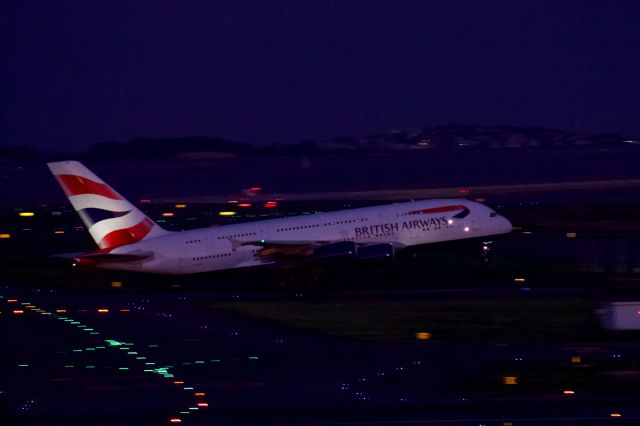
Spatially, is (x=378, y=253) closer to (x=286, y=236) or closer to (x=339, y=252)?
(x=339, y=252)

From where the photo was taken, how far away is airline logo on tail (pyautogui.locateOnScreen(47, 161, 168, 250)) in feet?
126

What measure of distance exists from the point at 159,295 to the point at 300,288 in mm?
5462

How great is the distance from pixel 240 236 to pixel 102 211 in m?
5.61

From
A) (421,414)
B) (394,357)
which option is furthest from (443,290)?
(421,414)

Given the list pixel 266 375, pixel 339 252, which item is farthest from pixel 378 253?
pixel 266 375

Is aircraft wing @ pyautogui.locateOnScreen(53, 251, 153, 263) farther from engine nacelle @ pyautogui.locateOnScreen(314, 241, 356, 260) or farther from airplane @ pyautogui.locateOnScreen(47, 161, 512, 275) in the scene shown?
engine nacelle @ pyautogui.locateOnScreen(314, 241, 356, 260)

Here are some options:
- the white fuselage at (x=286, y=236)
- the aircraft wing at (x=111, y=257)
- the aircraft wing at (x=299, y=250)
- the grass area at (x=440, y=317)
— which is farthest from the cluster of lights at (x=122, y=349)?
the aircraft wing at (x=299, y=250)

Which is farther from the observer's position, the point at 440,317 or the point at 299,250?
the point at 299,250

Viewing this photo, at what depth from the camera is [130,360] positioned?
73.6 ft

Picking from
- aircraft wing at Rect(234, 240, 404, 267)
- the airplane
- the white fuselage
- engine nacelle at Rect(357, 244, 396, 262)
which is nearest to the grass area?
aircraft wing at Rect(234, 240, 404, 267)

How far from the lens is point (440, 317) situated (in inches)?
1121

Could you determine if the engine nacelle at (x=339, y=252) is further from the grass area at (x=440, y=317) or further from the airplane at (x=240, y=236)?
the grass area at (x=440, y=317)

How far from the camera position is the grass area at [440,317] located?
25.8 metres

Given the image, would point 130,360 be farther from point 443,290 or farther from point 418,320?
point 443,290
